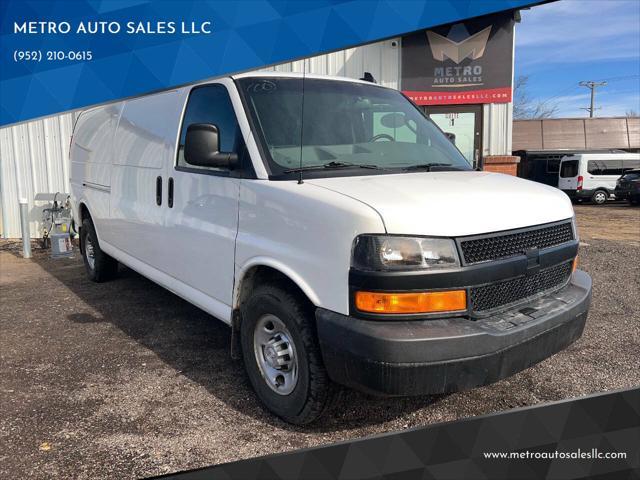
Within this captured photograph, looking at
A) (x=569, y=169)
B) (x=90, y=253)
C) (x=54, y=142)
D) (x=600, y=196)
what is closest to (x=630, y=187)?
(x=600, y=196)

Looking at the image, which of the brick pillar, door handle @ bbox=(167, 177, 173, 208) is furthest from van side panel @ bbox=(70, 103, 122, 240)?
the brick pillar

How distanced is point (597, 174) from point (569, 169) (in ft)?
4.09

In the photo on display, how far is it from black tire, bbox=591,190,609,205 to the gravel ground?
21.1m

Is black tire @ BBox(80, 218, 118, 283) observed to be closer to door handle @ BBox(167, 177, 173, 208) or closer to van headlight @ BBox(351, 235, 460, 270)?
door handle @ BBox(167, 177, 173, 208)

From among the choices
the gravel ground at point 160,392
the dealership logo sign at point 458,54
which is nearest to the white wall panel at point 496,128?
the dealership logo sign at point 458,54

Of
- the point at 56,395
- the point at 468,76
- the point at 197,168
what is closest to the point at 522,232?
the point at 197,168

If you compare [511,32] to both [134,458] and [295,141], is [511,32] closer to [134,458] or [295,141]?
[295,141]

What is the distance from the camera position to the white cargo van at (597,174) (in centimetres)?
2442

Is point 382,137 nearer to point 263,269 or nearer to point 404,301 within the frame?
point 263,269

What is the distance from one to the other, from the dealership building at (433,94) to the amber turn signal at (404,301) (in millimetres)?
8381

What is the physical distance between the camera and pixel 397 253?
8.00ft

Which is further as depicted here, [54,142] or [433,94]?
[433,94]

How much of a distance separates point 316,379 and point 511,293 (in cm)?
110

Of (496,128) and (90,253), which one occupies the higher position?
(496,128)
